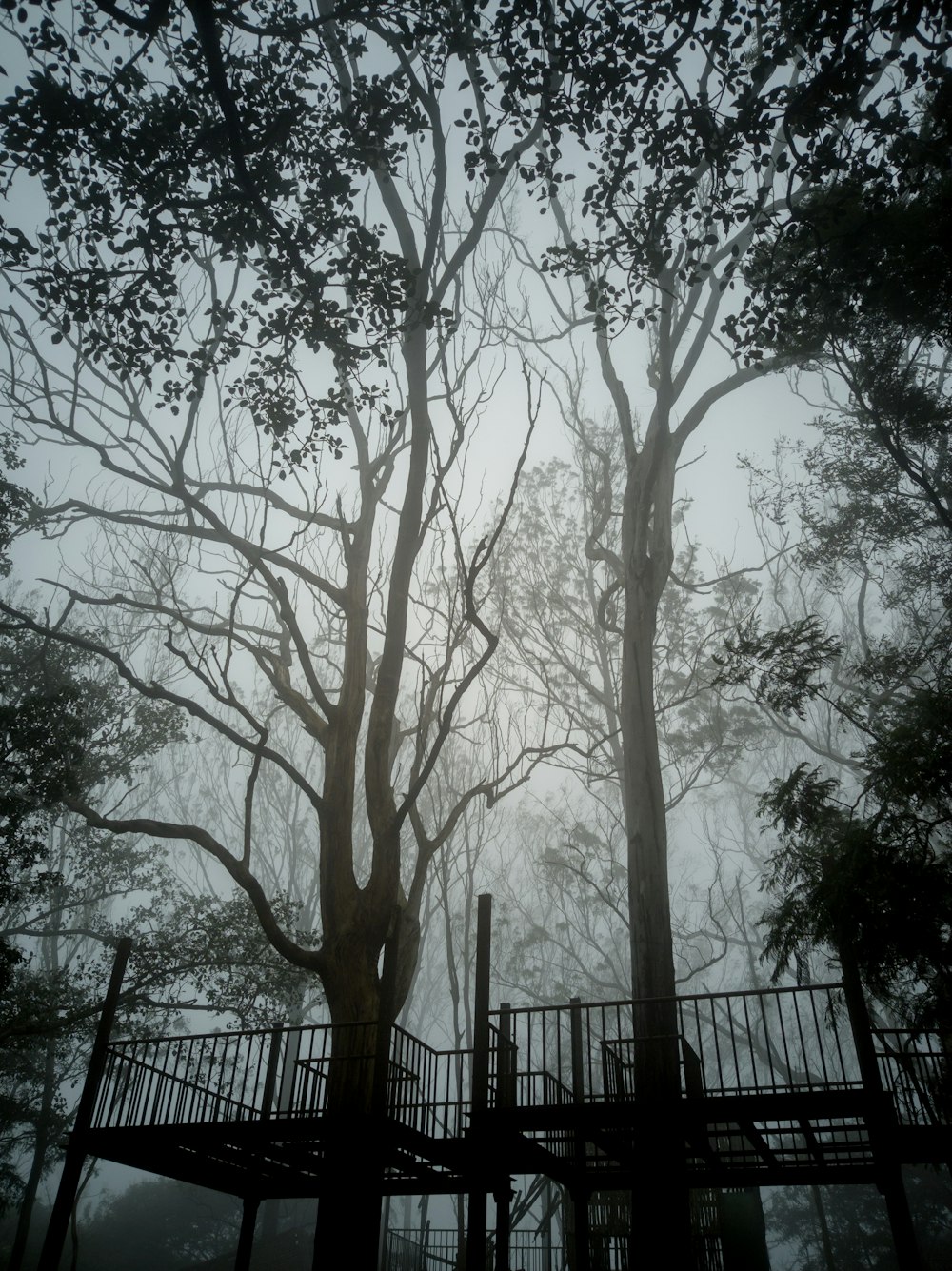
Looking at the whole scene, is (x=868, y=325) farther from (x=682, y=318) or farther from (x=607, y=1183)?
(x=607, y=1183)

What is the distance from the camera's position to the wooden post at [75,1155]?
19.6ft

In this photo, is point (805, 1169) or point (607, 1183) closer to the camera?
point (805, 1169)

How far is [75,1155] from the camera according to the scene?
20.5 ft

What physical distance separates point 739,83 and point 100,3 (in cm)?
350

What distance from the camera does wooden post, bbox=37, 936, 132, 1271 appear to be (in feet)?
19.6

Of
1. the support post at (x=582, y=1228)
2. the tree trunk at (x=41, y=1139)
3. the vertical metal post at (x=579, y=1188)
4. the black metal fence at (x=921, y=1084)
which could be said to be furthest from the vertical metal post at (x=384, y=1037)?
the tree trunk at (x=41, y=1139)

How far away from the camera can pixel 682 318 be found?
10.5 m

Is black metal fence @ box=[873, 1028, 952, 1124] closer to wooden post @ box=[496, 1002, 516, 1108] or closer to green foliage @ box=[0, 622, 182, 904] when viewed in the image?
wooden post @ box=[496, 1002, 516, 1108]

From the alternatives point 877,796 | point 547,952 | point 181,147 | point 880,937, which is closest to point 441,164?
point 181,147

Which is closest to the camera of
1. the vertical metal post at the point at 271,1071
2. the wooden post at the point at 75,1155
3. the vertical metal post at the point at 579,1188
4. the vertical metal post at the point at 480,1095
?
the vertical metal post at the point at 480,1095

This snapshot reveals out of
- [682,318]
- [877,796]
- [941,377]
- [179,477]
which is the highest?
[941,377]

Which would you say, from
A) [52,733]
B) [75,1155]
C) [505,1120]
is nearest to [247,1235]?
[75,1155]

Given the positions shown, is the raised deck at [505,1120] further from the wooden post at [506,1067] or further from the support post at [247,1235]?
the support post at [247,1235]

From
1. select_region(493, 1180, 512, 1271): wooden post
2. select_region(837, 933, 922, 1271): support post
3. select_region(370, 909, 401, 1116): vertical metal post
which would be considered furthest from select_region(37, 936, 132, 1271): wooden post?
select_region(837, 933, 922, 1271): support post
